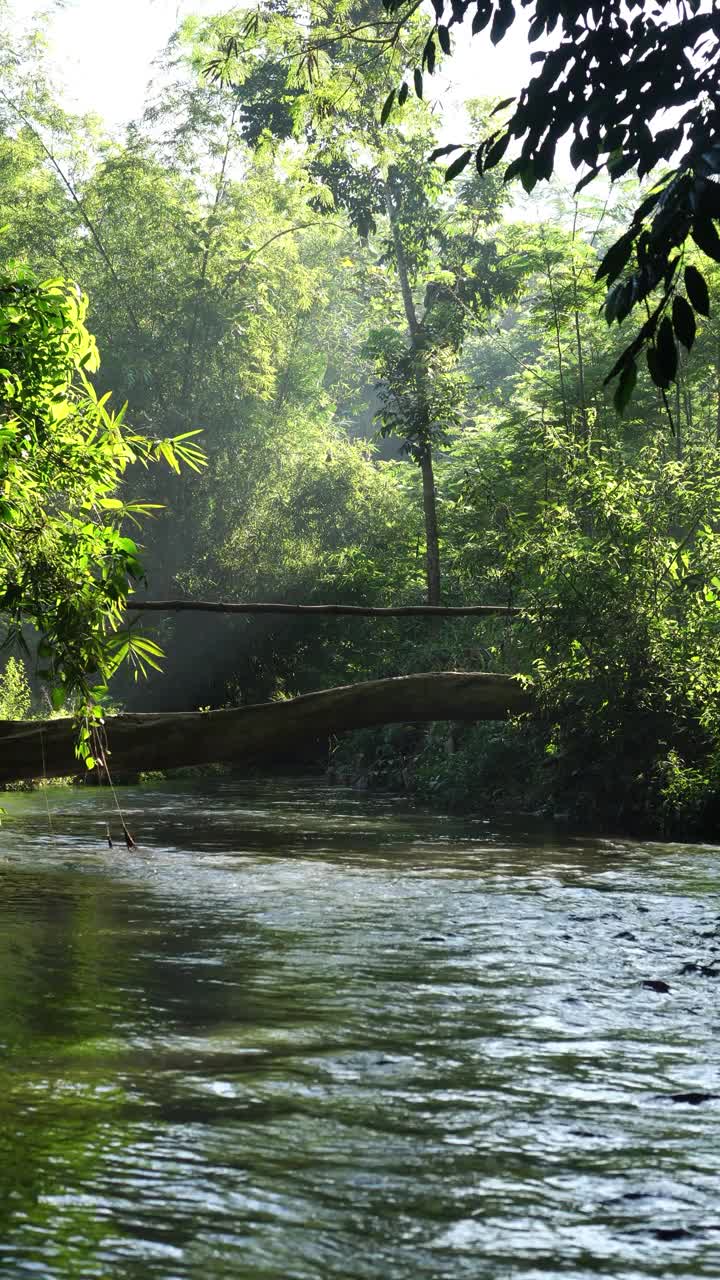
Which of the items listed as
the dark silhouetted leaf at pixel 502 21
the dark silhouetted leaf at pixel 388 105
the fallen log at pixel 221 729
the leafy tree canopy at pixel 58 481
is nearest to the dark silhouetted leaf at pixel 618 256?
the dark silhouetted leaf at pixel 502 21

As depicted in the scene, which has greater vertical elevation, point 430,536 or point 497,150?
point 430,536

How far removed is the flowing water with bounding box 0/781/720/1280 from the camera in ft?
12.1

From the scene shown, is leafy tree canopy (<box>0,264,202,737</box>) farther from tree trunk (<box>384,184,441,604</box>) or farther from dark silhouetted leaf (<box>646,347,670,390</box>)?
tree trunk (<box>384,184,441,604</box>)

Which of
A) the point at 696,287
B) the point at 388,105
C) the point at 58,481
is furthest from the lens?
the point at 58,481

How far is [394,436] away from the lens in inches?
1213

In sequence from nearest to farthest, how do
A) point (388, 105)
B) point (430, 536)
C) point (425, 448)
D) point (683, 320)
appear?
point (683, 320) < point (388, 105) < point (425, 448) < point (430, 536)

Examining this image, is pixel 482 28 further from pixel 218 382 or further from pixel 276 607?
pixel 218 382

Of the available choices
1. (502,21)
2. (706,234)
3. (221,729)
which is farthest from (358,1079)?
(221,729)

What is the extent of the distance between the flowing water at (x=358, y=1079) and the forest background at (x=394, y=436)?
6.75 ft

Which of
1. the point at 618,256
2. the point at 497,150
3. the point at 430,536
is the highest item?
the point at 430,536

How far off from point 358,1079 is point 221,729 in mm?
7130

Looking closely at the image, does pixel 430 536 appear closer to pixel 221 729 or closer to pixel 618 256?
pixel 221 729

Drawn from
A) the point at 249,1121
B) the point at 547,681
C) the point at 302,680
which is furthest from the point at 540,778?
the point at 249,1121

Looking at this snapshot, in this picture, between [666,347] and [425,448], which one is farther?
[425,448]
